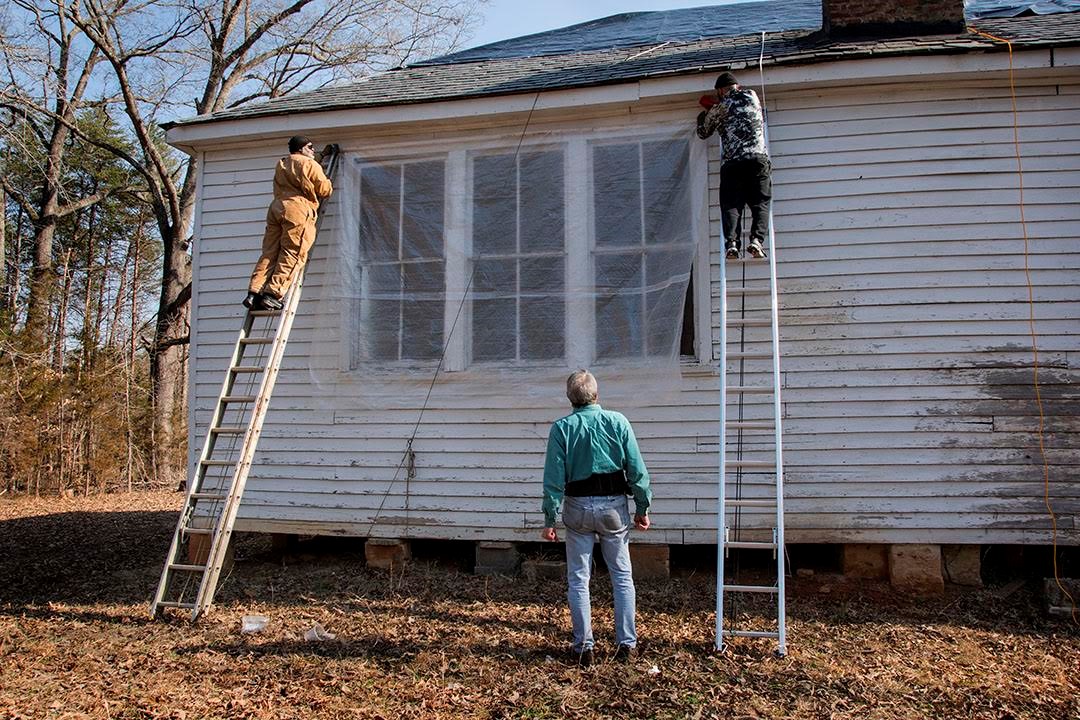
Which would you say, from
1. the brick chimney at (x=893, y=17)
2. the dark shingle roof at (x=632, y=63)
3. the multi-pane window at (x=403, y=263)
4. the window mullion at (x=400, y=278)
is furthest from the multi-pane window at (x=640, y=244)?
the brick chimney at (x=893, y=17)

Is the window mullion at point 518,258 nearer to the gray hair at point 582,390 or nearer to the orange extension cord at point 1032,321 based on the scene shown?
the gray hair at point 582,390

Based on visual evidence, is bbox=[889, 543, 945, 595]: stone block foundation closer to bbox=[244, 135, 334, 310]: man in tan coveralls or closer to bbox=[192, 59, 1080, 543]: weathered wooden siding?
bbox=[192, 59, 1080, 543]: weathered wooden siding

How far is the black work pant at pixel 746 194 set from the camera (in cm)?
525

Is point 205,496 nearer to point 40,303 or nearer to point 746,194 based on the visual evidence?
point 746,194

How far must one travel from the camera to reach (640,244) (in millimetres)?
5992

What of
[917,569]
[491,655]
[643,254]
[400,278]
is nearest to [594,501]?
[491,655]

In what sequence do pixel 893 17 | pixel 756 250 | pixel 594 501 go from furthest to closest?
pixel 893 17 → pixel 756 250 → pixel 594 501

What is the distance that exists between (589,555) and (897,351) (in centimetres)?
304

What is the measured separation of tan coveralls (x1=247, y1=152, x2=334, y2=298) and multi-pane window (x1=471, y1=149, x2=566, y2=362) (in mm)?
1323

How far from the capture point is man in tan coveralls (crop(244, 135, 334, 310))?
582cm

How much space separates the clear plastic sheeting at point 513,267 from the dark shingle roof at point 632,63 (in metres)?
0.52

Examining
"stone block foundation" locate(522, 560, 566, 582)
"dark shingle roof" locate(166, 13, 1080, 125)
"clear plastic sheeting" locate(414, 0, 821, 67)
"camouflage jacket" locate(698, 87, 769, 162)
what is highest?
"clear plastic sheeting" locate(414, 0, 821, 67)

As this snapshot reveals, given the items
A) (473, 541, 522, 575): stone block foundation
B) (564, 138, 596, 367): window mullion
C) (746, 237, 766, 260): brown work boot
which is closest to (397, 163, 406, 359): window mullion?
(564, 138, 596, 367): window mullion

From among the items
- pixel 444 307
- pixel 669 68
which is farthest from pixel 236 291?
pixel 669 68
